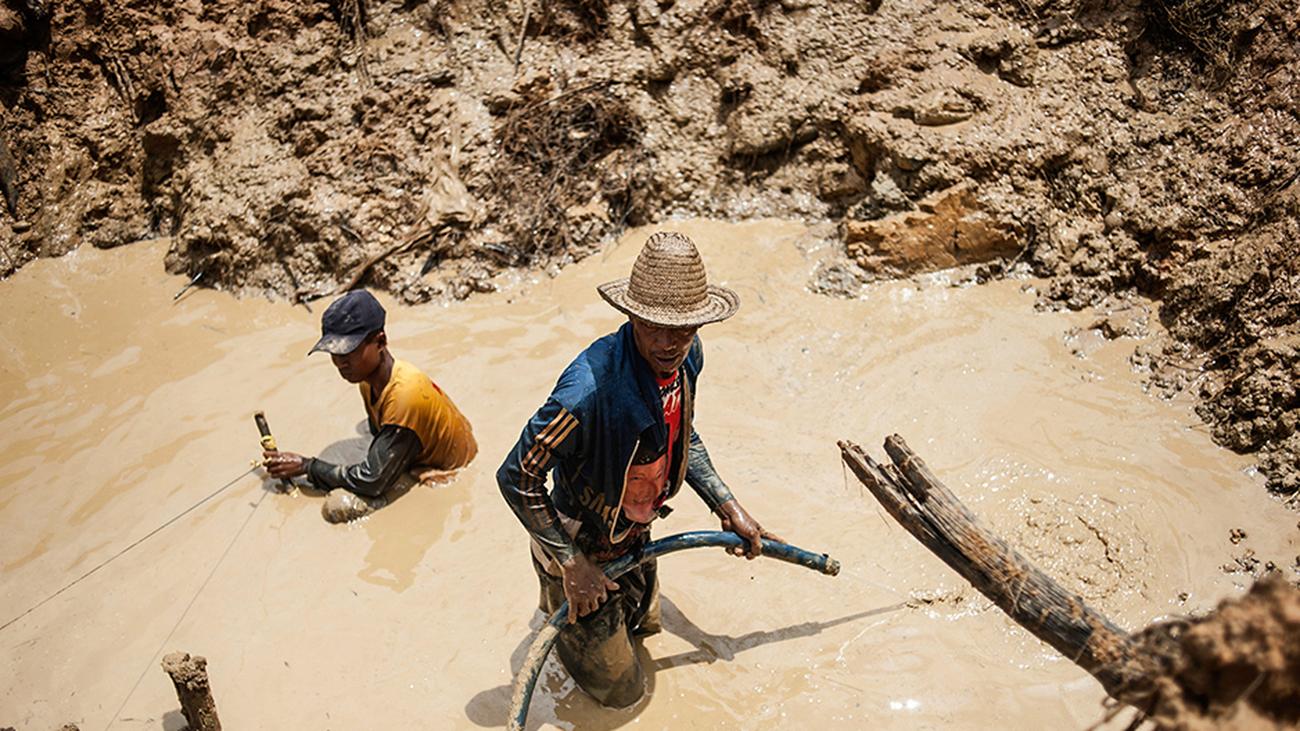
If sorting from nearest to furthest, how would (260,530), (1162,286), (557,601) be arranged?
(557,601), (260,530), (1162,286)

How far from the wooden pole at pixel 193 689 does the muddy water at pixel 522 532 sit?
22cm

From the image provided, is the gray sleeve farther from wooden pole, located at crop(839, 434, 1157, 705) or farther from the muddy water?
wooden pole, located at crop(839, 434, 1157, 705)

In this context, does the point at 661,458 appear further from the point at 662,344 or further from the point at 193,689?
the point at 193,689

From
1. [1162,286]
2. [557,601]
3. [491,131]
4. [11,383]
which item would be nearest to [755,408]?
[557,601]

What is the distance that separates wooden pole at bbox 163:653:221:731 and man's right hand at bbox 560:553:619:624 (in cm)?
128

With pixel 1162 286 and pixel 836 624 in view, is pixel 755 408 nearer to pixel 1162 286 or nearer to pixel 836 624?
pixel 836 624

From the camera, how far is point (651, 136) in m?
6.03

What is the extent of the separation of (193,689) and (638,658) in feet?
5.08

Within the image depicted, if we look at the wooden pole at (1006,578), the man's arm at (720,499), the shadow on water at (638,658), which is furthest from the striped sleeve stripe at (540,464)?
the shadow on water at (638,658)

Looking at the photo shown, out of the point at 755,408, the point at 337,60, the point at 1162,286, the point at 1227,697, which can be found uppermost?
the point at 337,60

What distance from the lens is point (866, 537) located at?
3.80 m

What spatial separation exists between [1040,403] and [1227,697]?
3.04 m

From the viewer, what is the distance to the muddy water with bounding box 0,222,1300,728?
10.8ft

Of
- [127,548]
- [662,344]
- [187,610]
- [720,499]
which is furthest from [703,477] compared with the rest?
[127,548]
